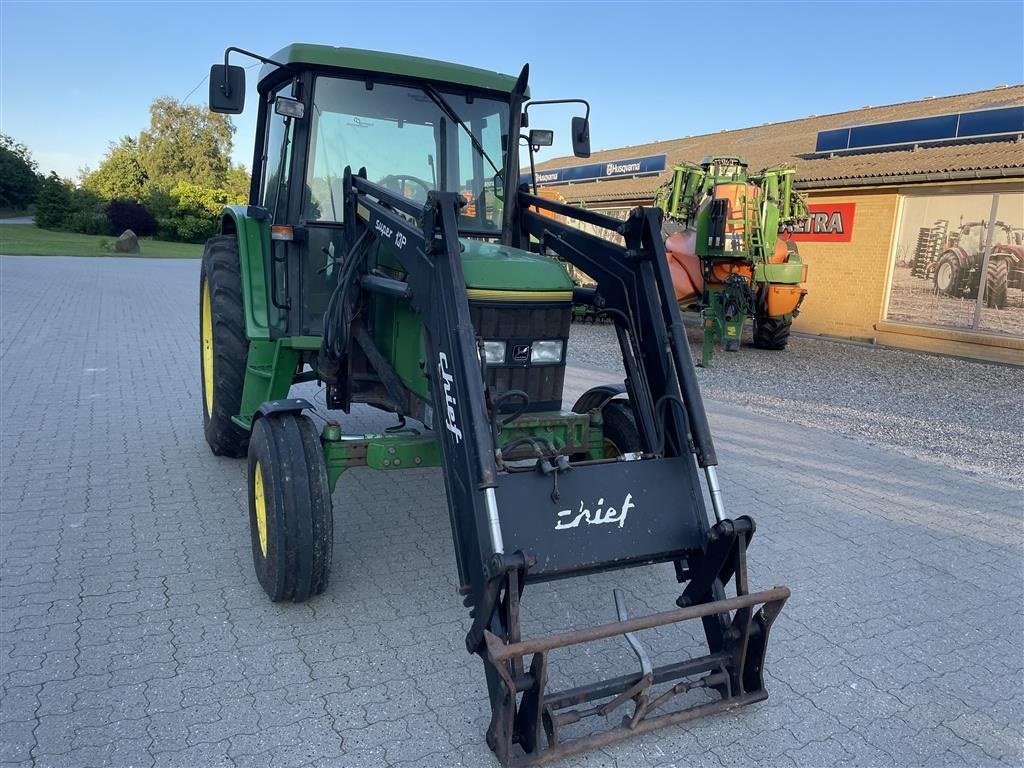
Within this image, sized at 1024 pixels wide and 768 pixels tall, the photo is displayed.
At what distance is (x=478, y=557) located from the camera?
2926 mm

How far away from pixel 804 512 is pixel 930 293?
1010cm

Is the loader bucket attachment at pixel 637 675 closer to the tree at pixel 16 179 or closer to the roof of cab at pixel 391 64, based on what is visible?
the roof of cab at pixel 391 64

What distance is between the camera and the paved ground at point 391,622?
283 cm

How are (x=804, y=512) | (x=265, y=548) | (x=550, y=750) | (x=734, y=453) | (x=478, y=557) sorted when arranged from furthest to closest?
(x=734, y=453)
(x=804, y=512)
(x=265, y=548)
(x=478, y=557)
(x=550, y=750)

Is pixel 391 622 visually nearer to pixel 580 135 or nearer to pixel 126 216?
pixel 580 135

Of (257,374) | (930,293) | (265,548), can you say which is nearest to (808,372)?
(930,293)

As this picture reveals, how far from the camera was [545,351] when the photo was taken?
3.91 metres

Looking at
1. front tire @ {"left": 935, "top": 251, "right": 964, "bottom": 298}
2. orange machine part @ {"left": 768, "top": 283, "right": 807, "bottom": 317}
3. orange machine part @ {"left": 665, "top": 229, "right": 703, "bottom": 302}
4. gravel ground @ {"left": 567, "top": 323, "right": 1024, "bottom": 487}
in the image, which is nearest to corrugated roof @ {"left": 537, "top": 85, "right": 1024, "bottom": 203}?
front tire @ {"left": 935, "top": 251, "right": 964, "bottom": 298}

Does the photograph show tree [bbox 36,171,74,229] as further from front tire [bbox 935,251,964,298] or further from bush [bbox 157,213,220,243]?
front tire [bbox 935,251,964,298]

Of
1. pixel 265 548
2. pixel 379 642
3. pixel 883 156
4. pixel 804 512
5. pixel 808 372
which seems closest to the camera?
pixel 379 642

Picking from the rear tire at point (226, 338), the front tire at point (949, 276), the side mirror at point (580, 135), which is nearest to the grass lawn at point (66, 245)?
the front tire at point (949, 276)

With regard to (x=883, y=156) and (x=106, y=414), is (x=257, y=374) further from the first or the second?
(x=883, y=156)

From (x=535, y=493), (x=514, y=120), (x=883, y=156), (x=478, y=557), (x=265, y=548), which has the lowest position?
(x=265, y=548)

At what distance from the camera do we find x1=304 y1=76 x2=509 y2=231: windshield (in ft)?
14.6
